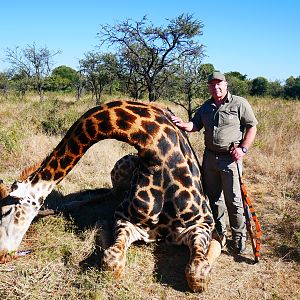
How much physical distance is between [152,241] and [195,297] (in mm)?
927

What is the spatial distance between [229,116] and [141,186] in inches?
47.6

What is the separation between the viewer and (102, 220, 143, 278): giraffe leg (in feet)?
11.5

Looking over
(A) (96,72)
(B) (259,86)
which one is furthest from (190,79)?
(B) (259,86)

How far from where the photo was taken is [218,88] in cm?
416

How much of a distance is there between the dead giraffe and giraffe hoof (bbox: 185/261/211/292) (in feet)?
0.43

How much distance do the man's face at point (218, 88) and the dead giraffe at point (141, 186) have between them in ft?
1.88

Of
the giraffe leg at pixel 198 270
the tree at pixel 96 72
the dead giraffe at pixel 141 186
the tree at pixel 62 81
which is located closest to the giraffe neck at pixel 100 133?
the dead giraffe at pixel 141 186

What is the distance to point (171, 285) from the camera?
141 inches

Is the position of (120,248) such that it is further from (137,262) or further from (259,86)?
(259,86)

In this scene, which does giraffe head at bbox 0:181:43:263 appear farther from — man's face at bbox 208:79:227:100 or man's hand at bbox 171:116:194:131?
man's face at bbox 208:79:227:100

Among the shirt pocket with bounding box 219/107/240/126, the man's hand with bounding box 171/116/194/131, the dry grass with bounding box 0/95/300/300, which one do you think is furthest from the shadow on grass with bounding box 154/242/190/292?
the shirt pocket with bounding box 219/107/240/126

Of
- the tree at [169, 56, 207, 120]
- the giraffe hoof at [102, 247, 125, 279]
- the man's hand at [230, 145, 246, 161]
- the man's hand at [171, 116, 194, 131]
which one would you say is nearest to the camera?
the giraffe hoof at [102, 247, 125, 279]

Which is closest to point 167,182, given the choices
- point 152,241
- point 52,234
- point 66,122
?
point 152,241

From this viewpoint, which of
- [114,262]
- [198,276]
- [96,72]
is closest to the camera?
[198,276]
